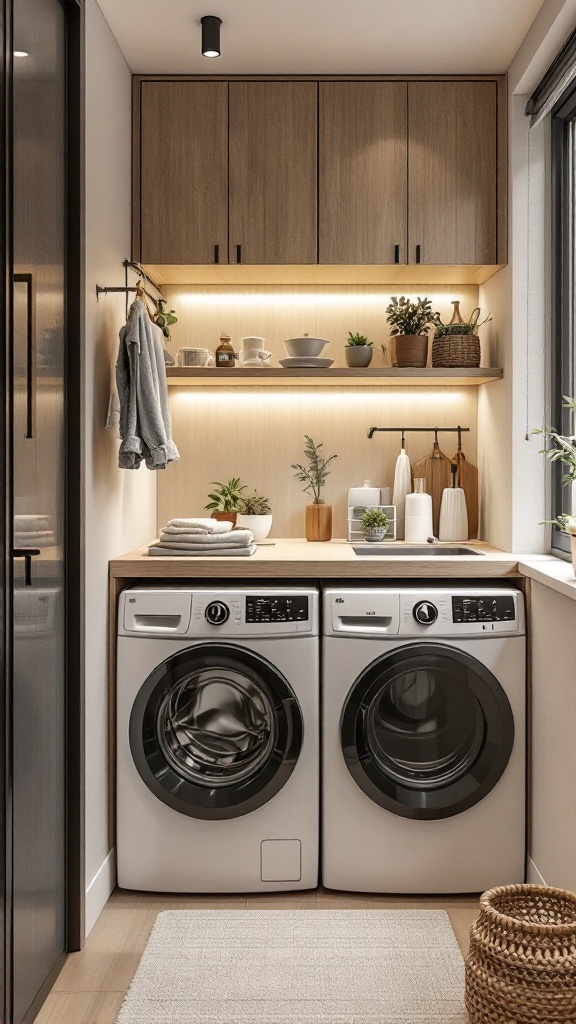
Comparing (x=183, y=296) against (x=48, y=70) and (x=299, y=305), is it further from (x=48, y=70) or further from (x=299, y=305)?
(x=48, y=70)

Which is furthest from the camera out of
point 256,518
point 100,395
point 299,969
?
Answer: point 256,518

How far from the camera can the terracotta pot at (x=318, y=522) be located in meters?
3.28

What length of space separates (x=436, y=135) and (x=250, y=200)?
70cm

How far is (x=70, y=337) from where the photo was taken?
229 cm

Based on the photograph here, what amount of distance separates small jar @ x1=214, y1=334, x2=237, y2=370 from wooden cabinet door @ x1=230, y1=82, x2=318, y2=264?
0.43 meters

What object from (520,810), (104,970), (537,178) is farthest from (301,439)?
(104,970)

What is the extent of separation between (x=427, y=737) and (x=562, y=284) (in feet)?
5.14

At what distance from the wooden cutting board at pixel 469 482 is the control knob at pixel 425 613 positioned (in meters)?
0.87

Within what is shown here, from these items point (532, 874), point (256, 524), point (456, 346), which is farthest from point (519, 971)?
point (456, 346)

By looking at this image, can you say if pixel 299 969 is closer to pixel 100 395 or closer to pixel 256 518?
pixel 256 518

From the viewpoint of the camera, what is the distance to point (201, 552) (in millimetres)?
2705

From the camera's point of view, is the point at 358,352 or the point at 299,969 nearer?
the point at 299,969

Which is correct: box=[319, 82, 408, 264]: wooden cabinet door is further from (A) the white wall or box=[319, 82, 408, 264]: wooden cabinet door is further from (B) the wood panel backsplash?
(A) the white wall

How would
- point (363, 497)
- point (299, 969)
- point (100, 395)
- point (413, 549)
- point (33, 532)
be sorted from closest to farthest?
1. point (33, 532)
2. point (299, 969)
3. point (100, 395)
4. point (413, 549)
5. point (363, 497)
